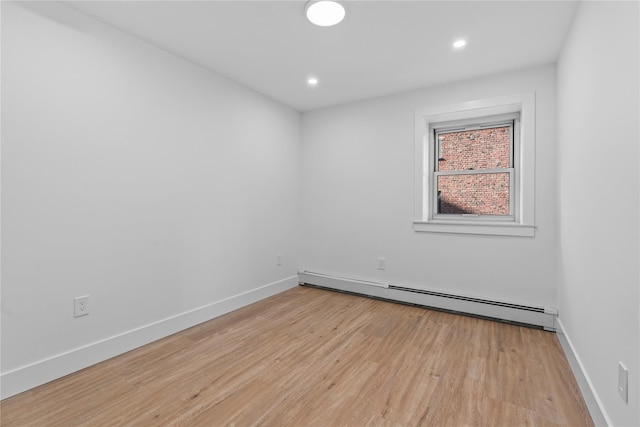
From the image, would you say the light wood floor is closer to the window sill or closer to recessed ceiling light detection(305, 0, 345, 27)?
the window sill

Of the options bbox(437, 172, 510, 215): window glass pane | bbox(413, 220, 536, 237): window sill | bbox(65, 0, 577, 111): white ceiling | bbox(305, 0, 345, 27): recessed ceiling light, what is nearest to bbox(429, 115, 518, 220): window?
bbox(437, 172, 510, 215): window glass pane

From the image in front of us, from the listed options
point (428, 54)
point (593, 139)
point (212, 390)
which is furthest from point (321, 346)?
point (428, 54)

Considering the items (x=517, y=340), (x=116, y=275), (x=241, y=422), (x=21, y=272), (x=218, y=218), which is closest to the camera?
(x=241, y=422)

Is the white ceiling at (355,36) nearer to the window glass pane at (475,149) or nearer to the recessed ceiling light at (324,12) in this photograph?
the recessed ceiling light at (324,12)

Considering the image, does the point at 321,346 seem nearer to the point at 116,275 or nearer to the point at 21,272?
the point at 116,275

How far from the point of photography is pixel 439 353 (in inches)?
90.4

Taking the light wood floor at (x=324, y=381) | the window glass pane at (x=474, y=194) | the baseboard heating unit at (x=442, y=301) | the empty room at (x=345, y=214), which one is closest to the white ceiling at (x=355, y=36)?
the empty room at (x=345, y=214)

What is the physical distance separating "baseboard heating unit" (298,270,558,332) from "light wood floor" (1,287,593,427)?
13cm

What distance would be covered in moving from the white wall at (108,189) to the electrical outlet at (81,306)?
0.03 metres

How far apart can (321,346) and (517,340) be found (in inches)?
65.1

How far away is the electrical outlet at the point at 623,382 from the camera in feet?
3.95

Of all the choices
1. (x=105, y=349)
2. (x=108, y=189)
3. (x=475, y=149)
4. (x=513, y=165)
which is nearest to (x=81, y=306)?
(x=105, y=349)

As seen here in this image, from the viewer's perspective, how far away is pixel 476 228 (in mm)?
3113

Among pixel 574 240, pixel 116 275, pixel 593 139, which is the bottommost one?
pixel 116 275
